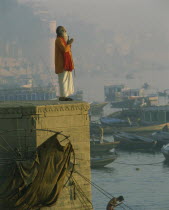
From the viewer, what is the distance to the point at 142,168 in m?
52.3

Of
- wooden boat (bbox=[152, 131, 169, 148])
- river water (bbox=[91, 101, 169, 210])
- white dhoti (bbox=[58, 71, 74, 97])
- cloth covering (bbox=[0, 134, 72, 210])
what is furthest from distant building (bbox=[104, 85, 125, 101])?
cloth covering (bbox=[0, 134, 72, 210])

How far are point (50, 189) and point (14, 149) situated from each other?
0.62 m

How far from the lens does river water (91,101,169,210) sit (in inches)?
1516

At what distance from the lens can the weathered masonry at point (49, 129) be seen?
1051 centimetres

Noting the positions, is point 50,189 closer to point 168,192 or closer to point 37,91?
point 168,192

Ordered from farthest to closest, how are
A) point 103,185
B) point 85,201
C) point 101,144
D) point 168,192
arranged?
point 101,144
point 103,185
point 168,192
point 85,201

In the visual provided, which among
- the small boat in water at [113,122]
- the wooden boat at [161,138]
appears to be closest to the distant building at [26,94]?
the small boat in water at [113,122]

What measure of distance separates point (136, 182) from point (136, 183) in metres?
0.41

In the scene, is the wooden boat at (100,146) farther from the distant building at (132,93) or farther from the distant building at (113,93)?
the distant building at (113,93)

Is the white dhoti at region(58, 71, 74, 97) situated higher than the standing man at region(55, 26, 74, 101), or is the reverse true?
the standing man at region(55, 26, 74, 101)

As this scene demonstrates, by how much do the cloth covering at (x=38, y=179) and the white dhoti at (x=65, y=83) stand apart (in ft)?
4.01

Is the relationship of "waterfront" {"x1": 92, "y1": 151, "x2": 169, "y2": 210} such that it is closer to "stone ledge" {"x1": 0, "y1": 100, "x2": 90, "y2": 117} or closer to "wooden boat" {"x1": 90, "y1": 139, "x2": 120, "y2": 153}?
"wooden boat" {"x1": 90, "y1": 139, "x2": 120, "y2": 153}

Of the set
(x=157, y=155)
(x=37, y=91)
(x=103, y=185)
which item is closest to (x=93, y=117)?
(x=37, y=91)

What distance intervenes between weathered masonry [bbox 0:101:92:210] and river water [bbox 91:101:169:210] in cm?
2428
